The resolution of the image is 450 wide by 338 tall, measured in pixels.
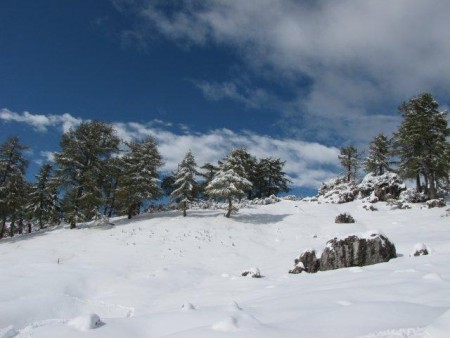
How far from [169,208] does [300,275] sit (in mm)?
29741

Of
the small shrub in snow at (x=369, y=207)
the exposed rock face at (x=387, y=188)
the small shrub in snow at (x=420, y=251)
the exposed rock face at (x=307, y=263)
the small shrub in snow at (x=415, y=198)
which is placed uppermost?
the exposed rock face at (x=387, y=188)

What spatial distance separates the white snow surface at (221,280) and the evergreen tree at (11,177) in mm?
5555

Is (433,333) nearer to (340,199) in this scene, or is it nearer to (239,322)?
(239,322)

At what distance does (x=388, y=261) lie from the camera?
16438 millimetres

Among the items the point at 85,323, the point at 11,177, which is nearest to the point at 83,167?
the point at 11,177

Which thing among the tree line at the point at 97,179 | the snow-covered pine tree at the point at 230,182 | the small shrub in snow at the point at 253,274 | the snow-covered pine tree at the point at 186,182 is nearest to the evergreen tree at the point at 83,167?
the tree line at the point at 97,179

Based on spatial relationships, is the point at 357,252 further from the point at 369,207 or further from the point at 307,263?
the point at 369,207

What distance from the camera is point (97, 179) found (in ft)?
124

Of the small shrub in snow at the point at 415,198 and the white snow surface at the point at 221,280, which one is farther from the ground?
the small shrub in snow at the point at 415,198

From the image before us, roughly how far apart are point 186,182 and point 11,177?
16877 mm

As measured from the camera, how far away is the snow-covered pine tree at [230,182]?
37031mm

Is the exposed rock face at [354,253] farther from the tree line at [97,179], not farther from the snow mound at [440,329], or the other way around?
the tree line at [97,179]

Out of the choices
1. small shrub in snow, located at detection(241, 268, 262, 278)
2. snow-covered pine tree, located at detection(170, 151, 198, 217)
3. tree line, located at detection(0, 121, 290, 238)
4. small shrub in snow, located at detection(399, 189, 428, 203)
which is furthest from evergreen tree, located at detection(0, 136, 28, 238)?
small shrub in snow, located at detection(399, 189, 428, 203)

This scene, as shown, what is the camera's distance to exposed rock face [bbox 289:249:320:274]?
18.0 meters
